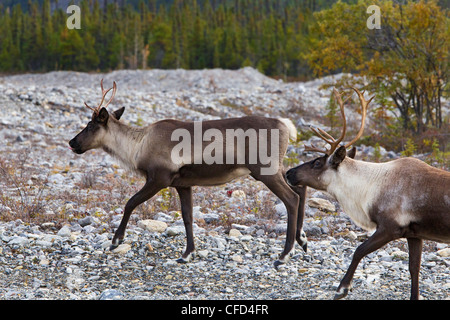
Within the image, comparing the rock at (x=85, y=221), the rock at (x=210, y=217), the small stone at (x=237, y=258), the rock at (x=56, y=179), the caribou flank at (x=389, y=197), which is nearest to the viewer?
the caribou flank at (x=389, y=197)

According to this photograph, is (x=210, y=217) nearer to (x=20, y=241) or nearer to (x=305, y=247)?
(x=305, y=247)

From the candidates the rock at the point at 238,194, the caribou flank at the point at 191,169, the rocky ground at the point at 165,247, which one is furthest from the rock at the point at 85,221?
the rock at the point at 238,194

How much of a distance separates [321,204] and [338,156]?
3.59 meters

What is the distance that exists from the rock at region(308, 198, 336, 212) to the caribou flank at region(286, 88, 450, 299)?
324 cm

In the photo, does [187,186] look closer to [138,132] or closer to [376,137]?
[138,132]

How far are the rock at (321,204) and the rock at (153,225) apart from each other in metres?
2.73

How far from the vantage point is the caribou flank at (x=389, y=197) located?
5395 mm

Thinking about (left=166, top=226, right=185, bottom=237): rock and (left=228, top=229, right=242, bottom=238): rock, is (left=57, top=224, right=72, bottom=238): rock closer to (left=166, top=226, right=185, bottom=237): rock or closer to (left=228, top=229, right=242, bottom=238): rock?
(left=166, top=226, right=185, bottom=237): rock

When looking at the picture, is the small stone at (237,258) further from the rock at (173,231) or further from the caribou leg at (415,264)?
the caribou leg at (415,264)

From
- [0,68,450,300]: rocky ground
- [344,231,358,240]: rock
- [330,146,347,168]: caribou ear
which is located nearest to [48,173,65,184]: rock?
[0,68,450,300]: rocky ground

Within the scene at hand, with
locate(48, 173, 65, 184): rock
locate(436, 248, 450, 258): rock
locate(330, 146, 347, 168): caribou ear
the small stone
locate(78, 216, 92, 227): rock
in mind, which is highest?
locate(330, 146, 347, 168): caribou ear

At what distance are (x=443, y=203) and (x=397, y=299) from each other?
44.6 inches

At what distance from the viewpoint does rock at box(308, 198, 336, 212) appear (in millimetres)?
9422

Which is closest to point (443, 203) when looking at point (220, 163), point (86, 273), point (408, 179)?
point (408, 179)
